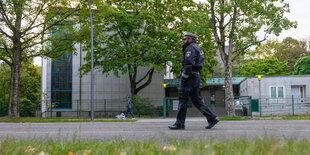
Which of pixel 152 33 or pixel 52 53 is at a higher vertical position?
pixel 152 33

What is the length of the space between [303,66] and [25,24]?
47302 millimetres

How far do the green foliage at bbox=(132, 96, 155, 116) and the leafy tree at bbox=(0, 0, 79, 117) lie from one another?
6.93m

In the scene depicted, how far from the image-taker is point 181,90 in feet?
19.9

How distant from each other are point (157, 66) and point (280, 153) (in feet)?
78.9

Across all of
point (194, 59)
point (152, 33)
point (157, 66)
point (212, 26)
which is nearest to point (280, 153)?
point (194, 59)

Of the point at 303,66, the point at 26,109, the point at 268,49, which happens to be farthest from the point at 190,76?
the point at 268,49

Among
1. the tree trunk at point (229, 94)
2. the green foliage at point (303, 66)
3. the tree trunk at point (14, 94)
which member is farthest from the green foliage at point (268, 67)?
the tree trunk at point (14, 94)

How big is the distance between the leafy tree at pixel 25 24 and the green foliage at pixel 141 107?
22.7 feet

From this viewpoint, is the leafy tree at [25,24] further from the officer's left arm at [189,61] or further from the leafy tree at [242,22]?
the officer's left arm at [189,61]

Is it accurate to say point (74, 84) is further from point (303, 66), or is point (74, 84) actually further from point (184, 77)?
point (303, 66)

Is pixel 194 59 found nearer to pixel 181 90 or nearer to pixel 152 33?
pixel 181 90

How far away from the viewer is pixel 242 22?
56.8ft

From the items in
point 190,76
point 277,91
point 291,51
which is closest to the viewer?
point 190,76

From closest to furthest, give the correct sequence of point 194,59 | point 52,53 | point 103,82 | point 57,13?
point 194,59 → point 57,13 → point 52,53 → point 103,82
